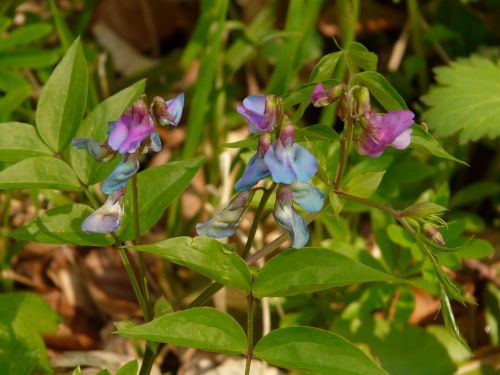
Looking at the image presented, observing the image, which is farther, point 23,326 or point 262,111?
point 23,326

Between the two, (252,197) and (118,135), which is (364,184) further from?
(118,135)

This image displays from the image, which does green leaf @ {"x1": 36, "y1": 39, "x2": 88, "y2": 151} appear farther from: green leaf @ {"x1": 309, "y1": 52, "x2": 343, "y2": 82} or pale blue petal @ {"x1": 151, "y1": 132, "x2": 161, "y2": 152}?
green leaf @ {"x1": 309, "y1": 52, "x2": 343, "y2": 82}

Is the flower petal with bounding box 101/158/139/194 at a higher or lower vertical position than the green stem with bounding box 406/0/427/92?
higher

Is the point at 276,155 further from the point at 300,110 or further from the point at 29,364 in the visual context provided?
the point at 29,364

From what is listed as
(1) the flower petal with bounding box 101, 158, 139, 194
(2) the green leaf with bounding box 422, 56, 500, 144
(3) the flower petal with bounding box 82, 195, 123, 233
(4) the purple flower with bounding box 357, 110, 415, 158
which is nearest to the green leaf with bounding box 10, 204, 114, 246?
(3) the flower petal with bounding box 82, 195, 123, 233

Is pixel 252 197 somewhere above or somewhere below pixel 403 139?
below

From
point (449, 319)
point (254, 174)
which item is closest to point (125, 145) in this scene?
point (254, 174)

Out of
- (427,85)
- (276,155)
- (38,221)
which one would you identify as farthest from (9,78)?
(427,85)
